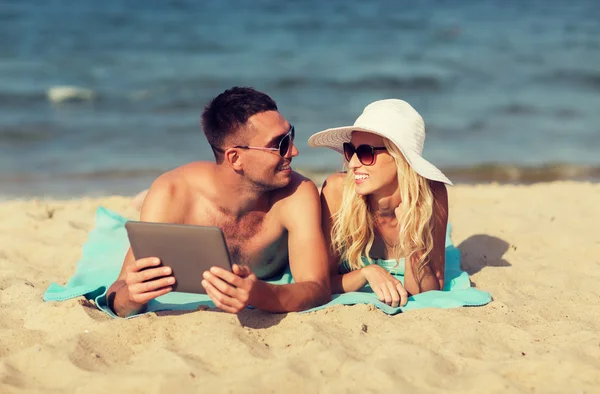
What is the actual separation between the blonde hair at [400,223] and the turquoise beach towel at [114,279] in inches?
9.7

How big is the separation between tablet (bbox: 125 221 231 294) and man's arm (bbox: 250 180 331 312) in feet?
1.25

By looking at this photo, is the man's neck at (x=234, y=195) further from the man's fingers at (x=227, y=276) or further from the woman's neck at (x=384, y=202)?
the man's fingers at (x=227, y=276)

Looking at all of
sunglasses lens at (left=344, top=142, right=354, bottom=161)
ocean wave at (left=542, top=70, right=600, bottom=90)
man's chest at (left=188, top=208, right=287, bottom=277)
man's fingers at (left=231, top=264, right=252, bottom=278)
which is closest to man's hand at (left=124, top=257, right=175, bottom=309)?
man's fingers at (left=231, top=264, right=252, bottom=278)

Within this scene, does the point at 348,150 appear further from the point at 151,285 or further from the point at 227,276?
the point at 151,285

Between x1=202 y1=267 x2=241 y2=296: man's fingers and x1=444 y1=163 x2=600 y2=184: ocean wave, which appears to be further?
x1=444 y1=163 x2=600 y2=184: ocean wave

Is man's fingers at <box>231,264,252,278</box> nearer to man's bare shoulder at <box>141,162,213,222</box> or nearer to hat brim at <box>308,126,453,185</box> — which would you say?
man's bare shoulder at <box>141,162,213,222</box>

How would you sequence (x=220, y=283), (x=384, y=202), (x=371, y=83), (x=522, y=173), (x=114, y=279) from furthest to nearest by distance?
(x=371, y=83)
(x=522, y=173)
(x=114, y=279)
(x=384, y=202)
(x=220, y=283)

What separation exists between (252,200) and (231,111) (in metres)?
0.55

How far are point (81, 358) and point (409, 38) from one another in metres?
15.1

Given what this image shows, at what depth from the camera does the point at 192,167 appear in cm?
478

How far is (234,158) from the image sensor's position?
4.53 m

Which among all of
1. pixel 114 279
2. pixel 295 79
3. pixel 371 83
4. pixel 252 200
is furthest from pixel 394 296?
pixel 295 79

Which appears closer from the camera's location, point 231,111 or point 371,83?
point 231,111

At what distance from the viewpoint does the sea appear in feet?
31.6
